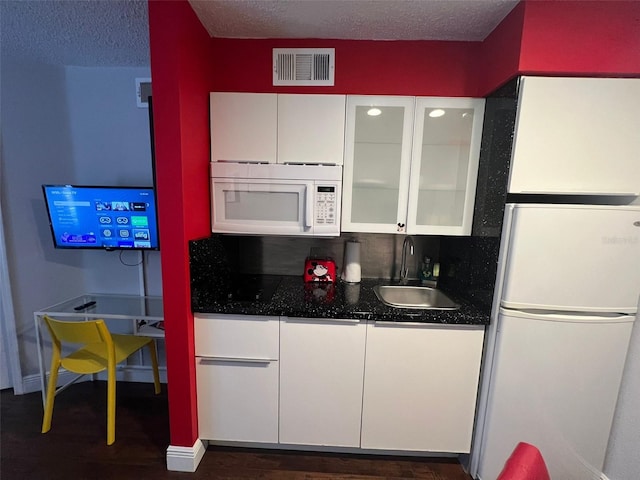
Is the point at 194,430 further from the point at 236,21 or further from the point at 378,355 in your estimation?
the point at 236,21

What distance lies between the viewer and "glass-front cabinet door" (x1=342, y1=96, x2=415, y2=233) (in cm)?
151

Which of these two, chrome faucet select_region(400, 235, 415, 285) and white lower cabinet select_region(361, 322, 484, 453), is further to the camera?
chrome faucet select_region(400, 235, 415, 285)

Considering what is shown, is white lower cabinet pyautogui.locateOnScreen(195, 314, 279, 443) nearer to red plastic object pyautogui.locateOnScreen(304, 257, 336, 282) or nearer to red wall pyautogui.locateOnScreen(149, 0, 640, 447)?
red wall pyautogui.locateOnScreen(149, 0, 640, 447)

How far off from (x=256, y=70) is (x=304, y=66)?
28 cm

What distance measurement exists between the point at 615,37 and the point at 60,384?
12.7 ft

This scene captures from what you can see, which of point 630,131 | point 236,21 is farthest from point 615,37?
point 236,21

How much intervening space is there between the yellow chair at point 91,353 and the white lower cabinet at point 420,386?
56.4 inches

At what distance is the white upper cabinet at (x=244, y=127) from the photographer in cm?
150

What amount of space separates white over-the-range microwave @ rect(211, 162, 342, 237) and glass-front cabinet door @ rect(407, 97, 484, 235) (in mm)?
467

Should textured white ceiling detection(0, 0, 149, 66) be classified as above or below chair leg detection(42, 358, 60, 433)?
above

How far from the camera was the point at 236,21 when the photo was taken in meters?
1.39

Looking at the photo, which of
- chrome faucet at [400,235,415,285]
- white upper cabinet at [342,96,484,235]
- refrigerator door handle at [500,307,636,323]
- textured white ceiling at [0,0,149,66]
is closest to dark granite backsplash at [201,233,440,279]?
chrome faucet at [400,235,415,285]

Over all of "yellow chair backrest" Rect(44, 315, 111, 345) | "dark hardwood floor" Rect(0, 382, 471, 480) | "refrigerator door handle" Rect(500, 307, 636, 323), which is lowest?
"dark hardwood floor" Rect(0, 382, 471, 480)

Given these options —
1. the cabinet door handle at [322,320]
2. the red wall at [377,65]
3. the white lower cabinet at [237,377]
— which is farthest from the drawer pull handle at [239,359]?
the red wall at [377,65]
